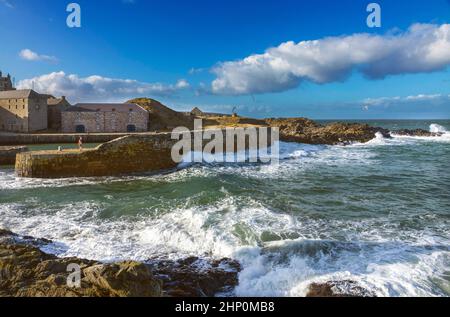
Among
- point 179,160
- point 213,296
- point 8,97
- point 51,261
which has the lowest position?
point 213,296

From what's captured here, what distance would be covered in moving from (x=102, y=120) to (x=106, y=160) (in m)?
18.6

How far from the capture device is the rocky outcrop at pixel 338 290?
5.34 m

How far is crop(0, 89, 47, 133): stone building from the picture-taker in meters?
32.9

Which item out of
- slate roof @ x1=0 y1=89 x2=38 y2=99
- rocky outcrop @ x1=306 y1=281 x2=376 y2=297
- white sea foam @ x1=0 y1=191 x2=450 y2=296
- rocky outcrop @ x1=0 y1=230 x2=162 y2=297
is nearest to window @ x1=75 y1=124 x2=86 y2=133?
slate roof @ x1=0 y1=89 x2=38 y2=99

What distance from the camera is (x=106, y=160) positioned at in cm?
1634

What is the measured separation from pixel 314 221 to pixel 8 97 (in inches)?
1448

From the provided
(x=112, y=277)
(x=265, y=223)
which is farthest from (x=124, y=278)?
(x=265, y=223)

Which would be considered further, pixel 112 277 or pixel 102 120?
pixel 102 120

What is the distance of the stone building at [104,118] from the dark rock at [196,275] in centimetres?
2922

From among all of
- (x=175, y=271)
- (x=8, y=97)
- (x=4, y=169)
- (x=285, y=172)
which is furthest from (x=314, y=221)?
(x=8, y=97)

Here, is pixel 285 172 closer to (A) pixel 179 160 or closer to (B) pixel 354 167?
(B) pixel 354 167

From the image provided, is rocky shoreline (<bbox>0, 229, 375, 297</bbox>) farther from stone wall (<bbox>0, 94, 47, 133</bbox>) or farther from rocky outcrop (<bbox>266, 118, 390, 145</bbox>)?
stone wall (<bbox>0, 94, 47, 133</bbox>)

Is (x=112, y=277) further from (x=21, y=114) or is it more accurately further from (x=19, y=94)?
(x=19, y=94)

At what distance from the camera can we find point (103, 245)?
293 inches
